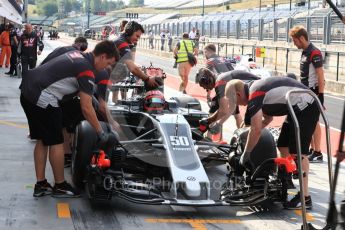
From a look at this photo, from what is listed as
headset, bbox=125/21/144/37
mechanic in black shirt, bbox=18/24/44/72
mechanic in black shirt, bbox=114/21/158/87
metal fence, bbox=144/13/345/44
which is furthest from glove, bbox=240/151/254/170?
metal fence, bbox=144/13/345/44

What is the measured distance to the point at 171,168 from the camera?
6.51m

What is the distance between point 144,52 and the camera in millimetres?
53906

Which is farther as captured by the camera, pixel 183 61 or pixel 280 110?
pixel 183 61

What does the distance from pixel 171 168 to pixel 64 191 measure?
126 cm

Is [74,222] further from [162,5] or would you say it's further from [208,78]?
[162,5]

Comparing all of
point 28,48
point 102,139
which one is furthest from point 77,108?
point 28,48

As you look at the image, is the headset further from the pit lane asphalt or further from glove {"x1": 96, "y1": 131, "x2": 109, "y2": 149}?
glove {"x1": 96, "y1": 131, "x2": 109, "y2": 149}

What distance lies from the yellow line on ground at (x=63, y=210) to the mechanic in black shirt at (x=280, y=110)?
2002 millimetres

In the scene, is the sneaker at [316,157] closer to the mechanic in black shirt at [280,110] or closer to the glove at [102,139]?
the mechanic in black shirt at [280,110]

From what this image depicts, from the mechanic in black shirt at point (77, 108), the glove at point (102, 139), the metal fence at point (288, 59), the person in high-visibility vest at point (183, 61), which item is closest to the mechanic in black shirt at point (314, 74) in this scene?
the mechanic in black shirt at point (77, 108)

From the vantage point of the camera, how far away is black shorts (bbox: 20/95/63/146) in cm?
685

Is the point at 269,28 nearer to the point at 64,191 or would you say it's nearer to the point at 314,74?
the point at 314,74

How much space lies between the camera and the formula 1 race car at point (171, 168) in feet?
20.6

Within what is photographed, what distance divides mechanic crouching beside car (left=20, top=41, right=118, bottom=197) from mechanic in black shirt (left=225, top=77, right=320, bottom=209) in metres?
1.54
